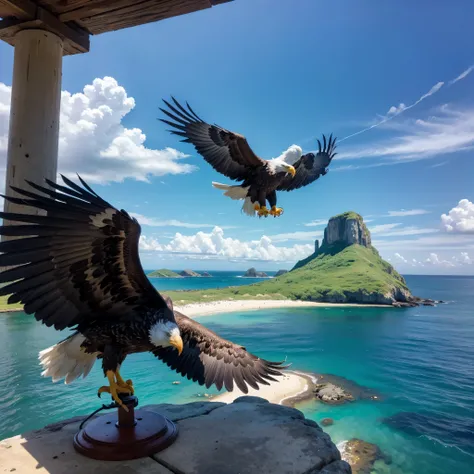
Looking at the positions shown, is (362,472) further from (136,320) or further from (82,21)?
(82,21)

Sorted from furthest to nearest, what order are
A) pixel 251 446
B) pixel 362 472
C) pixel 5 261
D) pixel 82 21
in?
1. pixel 362 472
2. pixel 251 446
3. pixel 82 21
4. pixel 5 261

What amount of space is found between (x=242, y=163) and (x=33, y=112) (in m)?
2.68

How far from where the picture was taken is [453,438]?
1773 centimetres

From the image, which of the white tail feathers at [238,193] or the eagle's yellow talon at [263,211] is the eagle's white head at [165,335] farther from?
the white tail feathers at [238,193]

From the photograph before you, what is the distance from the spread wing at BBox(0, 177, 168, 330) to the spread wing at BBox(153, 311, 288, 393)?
0.78m

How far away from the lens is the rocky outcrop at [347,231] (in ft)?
339

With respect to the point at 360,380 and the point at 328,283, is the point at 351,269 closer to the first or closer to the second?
the point at 328,283

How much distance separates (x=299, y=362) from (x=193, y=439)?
29.5 m

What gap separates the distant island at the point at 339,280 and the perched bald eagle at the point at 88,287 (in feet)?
190

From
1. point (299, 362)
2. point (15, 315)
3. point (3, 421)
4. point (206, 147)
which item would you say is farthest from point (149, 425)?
point (15, 315)

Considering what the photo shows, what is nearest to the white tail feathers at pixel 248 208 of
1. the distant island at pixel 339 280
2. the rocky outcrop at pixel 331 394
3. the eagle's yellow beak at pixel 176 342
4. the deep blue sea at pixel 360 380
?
the eagle's yellow beak at pixel 176 342

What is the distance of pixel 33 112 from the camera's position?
2033mm

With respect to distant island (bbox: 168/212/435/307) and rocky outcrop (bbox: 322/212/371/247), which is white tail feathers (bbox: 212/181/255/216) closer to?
distant island (bbox: 168/212/435/307)

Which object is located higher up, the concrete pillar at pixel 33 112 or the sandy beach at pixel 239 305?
the concrete pillar at pixel 33 112
